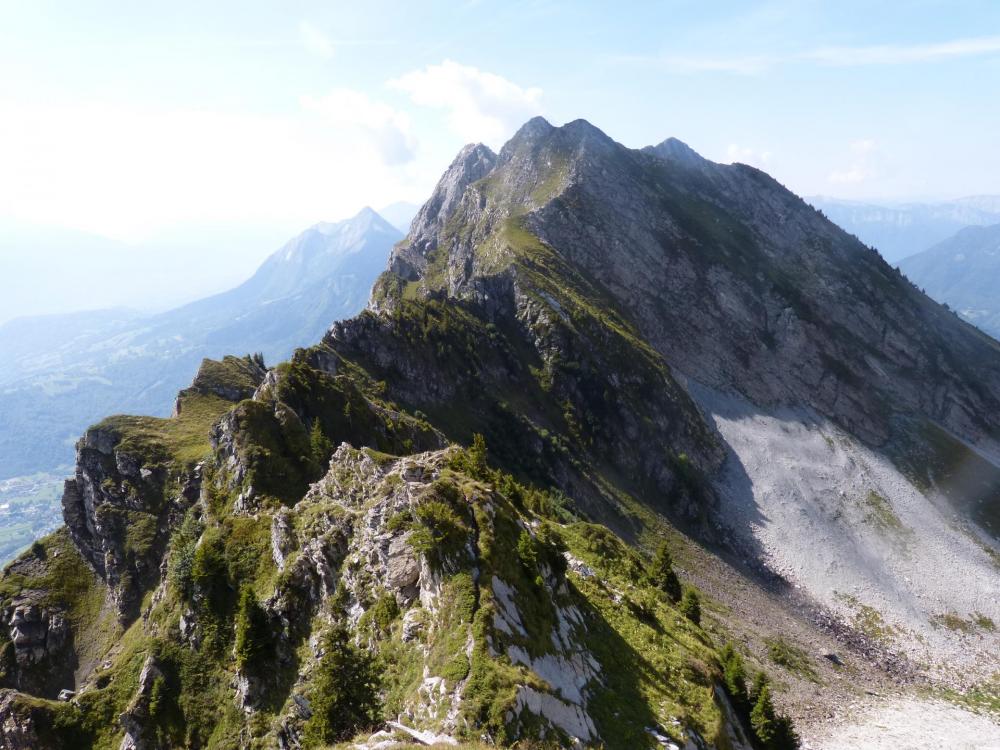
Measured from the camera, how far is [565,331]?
10981 cm

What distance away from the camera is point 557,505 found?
2783 inches

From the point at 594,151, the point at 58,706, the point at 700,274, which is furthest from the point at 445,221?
the point at 58,706

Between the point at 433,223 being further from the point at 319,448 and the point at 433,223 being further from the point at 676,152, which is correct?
the point at 319,448

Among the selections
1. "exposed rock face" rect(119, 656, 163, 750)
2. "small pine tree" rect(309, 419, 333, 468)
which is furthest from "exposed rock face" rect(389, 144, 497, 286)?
"exposed rock face" rect(119, 656, 163, 750)

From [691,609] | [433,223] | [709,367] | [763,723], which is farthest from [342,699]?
[433,223]

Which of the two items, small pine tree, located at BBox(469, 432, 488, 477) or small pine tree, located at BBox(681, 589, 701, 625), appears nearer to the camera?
small pine tree, located at BBox(469, 432, 488, 477)

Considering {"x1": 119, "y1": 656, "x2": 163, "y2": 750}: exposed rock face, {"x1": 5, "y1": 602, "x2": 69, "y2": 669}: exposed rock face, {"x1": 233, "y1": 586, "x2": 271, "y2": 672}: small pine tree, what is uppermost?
{"x1": 233, "y1": 586, "x2": 271, "y2": 672}: small pine tree

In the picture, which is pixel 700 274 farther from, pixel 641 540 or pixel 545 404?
pixel 641 540

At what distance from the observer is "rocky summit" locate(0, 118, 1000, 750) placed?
24.8m

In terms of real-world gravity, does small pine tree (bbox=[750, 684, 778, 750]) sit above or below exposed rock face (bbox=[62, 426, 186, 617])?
below

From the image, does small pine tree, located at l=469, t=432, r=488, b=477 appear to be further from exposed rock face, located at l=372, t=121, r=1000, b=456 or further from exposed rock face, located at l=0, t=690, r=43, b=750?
exposed rock face, located at l=372, t=121, r=1000, b=456

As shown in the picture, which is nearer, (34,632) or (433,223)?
(34,632)

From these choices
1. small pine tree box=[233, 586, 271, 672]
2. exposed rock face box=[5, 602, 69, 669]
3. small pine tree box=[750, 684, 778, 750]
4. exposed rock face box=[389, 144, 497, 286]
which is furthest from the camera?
exposed rock face box=[389, 144, 497, 286]

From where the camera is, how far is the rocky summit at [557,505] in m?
24.8
